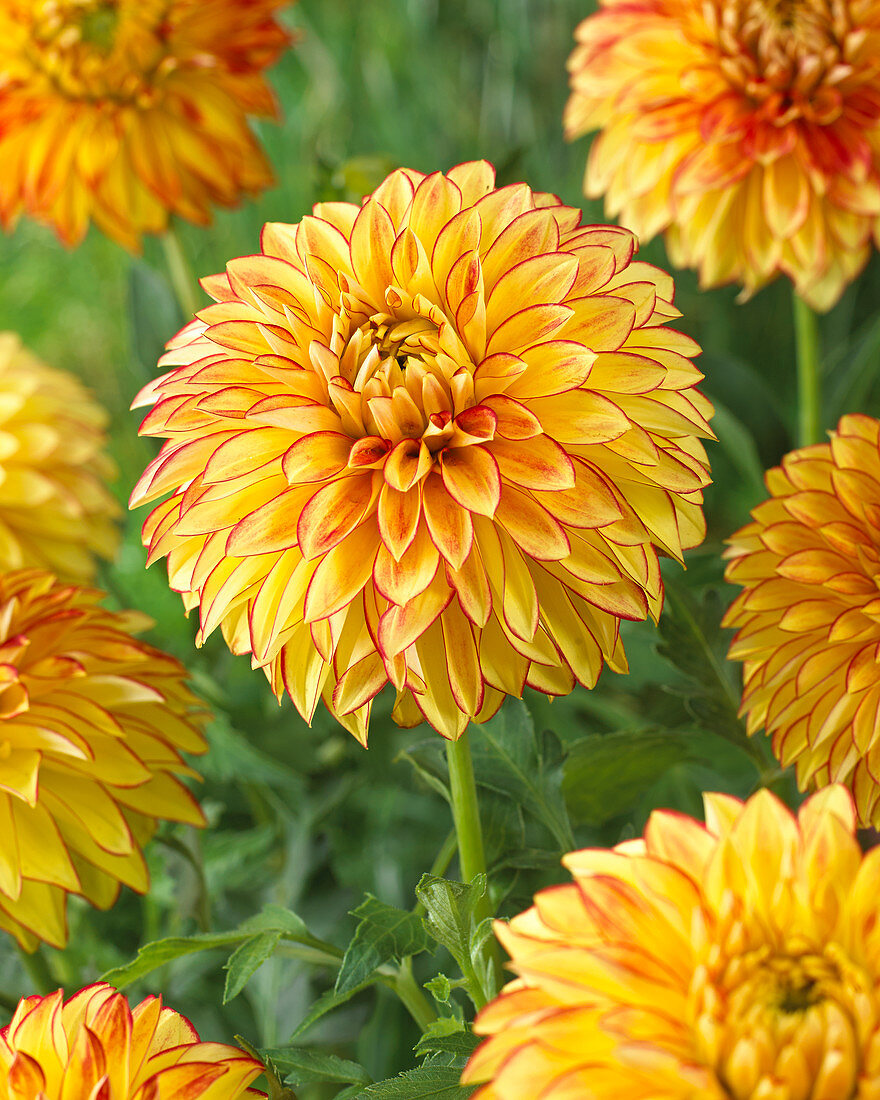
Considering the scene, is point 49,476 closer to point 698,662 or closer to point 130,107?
point 130,107

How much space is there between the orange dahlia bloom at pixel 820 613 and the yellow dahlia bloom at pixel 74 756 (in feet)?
0.87

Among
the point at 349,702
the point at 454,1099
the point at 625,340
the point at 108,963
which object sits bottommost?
the point at 108,963

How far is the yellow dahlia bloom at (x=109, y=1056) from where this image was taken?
0.35 meters

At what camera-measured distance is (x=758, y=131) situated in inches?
26.4

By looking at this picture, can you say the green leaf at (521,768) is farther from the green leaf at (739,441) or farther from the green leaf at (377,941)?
the green leaf at (739,441)

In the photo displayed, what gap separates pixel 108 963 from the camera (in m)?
0.70

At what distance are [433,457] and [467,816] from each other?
0.48 feet

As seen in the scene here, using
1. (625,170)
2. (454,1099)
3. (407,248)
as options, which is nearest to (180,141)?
(625,170)

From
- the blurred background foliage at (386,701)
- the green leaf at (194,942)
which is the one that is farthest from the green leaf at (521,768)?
the green leaf at (194,942)

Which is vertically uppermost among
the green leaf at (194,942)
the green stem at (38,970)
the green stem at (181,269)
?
the green stem at (181,269)

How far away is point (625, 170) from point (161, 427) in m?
0.45

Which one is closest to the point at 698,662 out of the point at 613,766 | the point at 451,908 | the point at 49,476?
the point at 613,766

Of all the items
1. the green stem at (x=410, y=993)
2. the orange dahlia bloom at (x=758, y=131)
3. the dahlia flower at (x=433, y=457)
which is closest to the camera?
the dahlia flower at (x=433, y=457)

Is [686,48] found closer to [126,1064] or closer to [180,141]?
Answer: [180,141]
